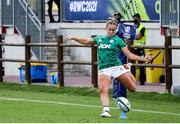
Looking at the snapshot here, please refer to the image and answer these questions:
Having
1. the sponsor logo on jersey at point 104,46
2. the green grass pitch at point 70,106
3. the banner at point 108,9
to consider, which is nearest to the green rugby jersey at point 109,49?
the sponsor logo on jersey at point 104,46

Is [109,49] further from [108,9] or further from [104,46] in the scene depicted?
[108,9]

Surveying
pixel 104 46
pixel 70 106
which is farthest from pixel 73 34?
pixel 104 46

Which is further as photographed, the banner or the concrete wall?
the concrete wall

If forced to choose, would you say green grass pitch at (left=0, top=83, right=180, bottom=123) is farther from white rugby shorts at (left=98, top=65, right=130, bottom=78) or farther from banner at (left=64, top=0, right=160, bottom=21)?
banner at (left=64, top=0, right=160, bottom=21)

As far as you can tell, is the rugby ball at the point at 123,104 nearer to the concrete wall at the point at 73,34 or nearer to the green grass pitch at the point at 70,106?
the green grass pitch at the point at 70,106

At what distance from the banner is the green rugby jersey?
38.0 feet

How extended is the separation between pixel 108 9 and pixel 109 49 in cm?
1336

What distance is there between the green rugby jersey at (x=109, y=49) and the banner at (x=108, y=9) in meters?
11.6

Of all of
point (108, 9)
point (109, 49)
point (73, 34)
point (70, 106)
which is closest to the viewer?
point (109, 49)

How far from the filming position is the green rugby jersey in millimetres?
13883

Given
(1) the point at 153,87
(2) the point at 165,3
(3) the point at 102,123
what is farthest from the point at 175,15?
(3) the point at 102,123

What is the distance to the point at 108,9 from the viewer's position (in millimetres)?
27141

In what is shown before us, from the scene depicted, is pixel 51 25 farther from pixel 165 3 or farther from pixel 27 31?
pixel 165 3

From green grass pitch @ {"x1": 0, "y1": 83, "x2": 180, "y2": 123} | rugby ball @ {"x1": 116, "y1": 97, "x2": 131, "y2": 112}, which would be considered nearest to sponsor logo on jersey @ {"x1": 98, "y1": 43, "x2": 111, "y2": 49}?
rugby ball @ {"x1": 116, "y1": 97, "x2": 131, "y2": 112}
